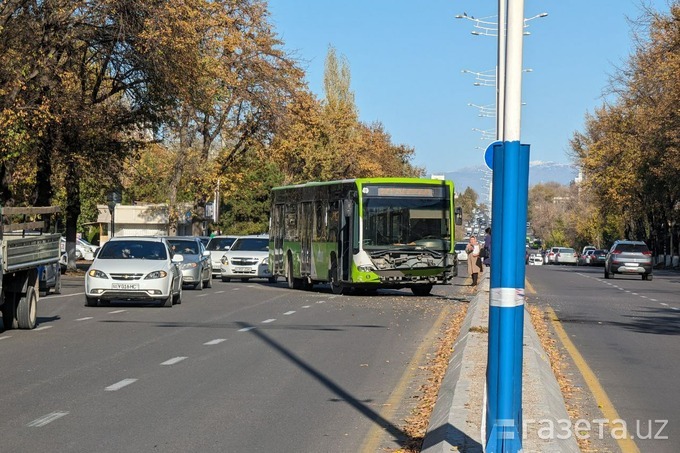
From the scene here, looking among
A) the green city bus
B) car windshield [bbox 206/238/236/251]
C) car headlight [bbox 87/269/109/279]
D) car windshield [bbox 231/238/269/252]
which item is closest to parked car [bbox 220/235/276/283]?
car windshield [bbox 231/238/269/252]

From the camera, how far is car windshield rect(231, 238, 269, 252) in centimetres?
4356

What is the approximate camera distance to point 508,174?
709cm

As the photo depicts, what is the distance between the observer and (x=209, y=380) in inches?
509

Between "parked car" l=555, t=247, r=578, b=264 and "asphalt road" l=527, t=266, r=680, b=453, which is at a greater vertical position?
"parked car" l=555, t=247, r=578, b=264

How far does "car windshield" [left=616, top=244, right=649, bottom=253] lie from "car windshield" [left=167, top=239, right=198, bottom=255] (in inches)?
921

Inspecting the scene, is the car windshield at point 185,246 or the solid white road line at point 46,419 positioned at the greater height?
the car windshield at point 185,246

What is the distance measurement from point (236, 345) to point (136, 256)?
9725mm

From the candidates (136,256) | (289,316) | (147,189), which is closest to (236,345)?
(289,316)

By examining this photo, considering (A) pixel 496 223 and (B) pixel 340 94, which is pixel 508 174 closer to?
(A) pixel 496 223

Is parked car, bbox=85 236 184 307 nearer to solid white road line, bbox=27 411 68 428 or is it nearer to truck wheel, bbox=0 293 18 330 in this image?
truck wheel, bbox=0 293 18 330

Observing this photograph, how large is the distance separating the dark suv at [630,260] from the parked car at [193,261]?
22.0 m

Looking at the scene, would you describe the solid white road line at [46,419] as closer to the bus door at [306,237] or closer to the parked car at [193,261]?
the parked car at [193,261]

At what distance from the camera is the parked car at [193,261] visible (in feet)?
111

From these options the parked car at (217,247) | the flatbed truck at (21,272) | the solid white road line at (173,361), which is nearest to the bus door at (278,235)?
the parked car at (217,247)
